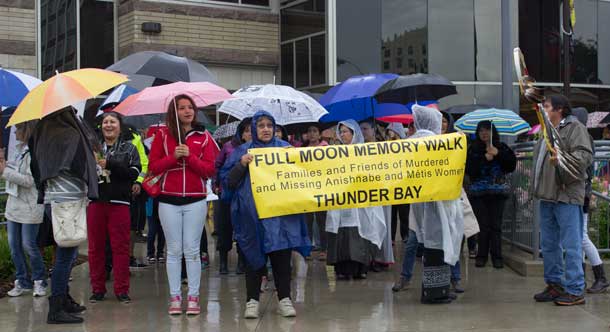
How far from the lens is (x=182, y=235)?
713 centimetres

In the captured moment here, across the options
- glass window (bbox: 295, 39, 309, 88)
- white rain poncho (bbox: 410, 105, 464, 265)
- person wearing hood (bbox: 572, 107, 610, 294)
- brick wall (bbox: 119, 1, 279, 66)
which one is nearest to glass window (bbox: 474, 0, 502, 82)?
glass window (bbox: 295, 39, 309, 88)

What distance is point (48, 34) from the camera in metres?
18.1

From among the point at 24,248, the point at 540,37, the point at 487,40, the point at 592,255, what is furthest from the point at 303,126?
the point at 540,37

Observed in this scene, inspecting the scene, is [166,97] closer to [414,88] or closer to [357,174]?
[357,174]

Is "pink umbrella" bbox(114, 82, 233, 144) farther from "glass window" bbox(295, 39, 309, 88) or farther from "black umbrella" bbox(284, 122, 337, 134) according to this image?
"glass window" bbox(295, 39, 309, 88)

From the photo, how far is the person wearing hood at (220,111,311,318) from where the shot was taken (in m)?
6.93

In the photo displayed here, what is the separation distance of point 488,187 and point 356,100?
2263mm

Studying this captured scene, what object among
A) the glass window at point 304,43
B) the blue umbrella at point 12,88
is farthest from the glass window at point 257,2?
the blue umbrella at point 12,88

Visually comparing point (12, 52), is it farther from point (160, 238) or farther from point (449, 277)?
point (449, 277)

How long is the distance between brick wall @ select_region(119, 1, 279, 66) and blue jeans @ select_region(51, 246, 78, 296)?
11.9m

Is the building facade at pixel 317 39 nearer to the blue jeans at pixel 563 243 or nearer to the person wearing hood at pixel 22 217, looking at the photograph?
the person wearing hood at pixel 22 217

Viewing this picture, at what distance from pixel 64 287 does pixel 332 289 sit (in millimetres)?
2904

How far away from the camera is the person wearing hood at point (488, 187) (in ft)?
31.7

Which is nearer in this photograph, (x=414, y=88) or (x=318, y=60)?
(x=414, y=88)
